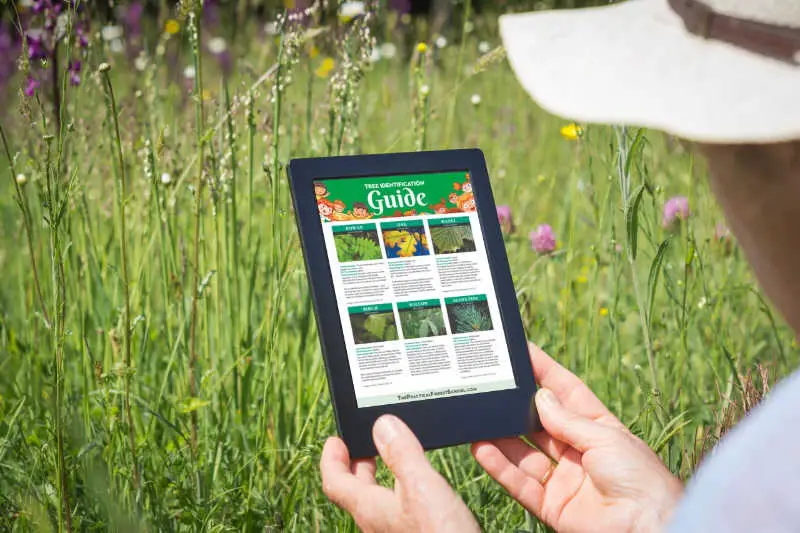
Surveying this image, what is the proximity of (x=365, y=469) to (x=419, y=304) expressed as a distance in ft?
0.76

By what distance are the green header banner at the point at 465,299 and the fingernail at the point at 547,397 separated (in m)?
0.15

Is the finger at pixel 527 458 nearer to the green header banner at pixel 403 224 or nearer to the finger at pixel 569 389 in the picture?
the finger at pixel 569 389

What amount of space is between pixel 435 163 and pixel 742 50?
0.60 metres

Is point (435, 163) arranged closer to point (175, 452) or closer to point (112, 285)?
point (175, 452)

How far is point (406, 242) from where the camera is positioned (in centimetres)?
116

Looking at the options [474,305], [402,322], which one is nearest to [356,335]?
[402,322]

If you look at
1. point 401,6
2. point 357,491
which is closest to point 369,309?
point 357,491

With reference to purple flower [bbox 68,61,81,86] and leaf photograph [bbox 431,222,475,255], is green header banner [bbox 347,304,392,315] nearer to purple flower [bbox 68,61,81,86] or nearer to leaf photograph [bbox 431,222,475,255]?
leaf photograph [bbox 431,222,475,255]

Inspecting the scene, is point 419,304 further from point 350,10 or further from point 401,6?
point 401,6

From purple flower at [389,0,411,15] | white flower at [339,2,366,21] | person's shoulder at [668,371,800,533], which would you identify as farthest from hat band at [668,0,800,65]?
purple flower at [389,0,411,15]

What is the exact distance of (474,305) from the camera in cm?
117

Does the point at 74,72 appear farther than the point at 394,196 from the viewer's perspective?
Yes

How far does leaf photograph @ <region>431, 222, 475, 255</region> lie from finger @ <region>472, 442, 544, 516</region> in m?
0.26

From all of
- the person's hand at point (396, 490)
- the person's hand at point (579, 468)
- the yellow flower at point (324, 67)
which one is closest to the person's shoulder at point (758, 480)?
the person's hand at point (396, 490)
